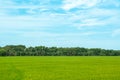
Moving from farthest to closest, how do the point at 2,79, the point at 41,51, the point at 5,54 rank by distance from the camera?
the point at 41,51 → the point at 5,54 → the point at 2,79

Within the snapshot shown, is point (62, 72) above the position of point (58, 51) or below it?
below

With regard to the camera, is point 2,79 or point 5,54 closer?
point 2,79

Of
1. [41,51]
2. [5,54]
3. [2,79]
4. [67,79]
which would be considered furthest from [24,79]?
[41,51]

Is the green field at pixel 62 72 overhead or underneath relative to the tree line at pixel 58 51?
underneath

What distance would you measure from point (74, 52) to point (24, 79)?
3890 inches

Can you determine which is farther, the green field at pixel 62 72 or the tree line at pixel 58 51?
the tree line at pixel 58 51

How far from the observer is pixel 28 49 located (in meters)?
113

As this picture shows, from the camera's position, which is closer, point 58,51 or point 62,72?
point 62,72

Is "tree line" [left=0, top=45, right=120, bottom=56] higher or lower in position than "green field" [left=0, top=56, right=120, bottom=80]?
higher

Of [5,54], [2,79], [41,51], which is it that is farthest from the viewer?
[41,51]

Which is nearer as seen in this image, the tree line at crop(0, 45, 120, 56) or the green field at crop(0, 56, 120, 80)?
the green field at crop(0, 56, 120, 80)

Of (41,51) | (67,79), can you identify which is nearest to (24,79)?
(67,79)

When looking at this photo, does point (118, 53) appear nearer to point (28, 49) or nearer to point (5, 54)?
point (28, 49)

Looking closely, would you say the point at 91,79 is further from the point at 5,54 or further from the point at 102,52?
the point at 102,52
